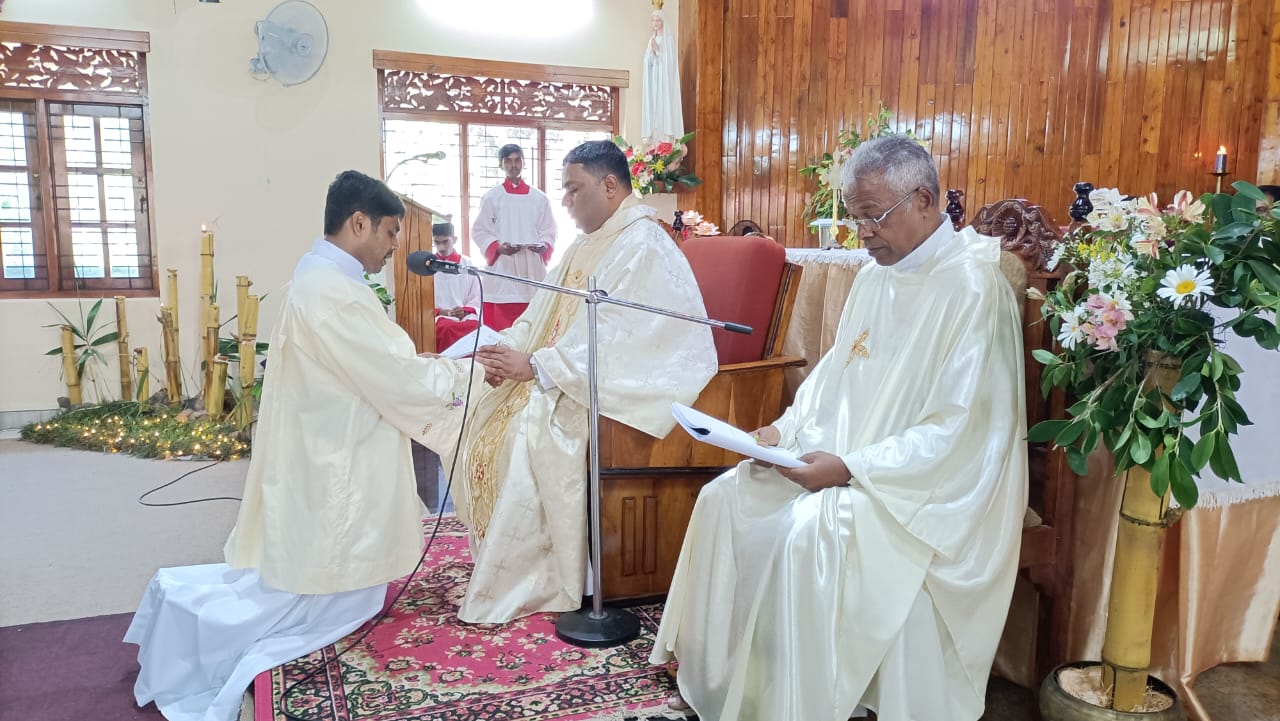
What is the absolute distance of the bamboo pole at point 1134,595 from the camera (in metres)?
1.87

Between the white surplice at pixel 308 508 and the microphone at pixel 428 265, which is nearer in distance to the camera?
the microphone at pixel 428 265

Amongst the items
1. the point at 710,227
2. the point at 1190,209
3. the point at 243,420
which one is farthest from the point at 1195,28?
the point at 243,420

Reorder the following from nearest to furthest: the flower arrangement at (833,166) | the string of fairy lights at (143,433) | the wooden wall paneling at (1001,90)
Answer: the flower arrangement at (833,166), the wooden wall paneling at (1001,90), the string of fairy lights at (143,433)

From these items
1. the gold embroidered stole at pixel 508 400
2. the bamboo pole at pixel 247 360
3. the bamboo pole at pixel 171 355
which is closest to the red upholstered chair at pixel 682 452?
the gold embroidered stole at pixel 508 400

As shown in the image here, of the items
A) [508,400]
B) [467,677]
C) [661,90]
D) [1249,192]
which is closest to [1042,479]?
[1249,192]

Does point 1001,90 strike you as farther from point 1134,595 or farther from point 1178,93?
point 1134,595

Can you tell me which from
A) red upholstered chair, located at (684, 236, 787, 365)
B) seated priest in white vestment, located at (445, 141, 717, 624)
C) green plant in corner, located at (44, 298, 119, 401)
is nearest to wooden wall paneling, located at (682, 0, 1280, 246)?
red upholstered chair, located at (684, 236, 787, 365)

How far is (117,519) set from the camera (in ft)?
14.0

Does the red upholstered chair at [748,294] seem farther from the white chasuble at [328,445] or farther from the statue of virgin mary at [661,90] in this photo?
the statue of virgin mary at [661,90]

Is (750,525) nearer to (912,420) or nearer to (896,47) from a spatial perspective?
(912,420)

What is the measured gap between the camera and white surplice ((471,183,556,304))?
655cm

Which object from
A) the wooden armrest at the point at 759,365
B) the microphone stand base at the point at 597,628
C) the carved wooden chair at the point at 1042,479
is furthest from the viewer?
the wooden armrest at the point at 759,365

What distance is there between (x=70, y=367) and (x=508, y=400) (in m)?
5.14

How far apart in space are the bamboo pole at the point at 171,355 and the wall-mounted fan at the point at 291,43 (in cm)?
204
